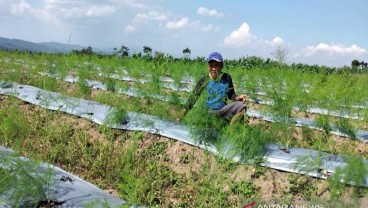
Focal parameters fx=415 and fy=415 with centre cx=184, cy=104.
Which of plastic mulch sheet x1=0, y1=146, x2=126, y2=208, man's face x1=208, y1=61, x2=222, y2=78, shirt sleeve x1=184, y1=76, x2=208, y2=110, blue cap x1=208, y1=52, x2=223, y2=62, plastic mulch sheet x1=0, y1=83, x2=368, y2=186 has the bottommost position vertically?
plastic mulch sheet x1=0, y1=146, x2=126, y2=208

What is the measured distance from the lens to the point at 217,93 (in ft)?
13.2

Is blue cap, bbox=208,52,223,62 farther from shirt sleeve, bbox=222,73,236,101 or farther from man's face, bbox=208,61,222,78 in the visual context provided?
shirt sleeve, bbox=222,73,236,101

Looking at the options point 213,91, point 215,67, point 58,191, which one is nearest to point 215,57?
point 215,67

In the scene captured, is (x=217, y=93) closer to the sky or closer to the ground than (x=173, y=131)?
closer to the sky

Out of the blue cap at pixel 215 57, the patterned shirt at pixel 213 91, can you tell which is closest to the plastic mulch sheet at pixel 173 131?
the patterned shirt at pixel 213 91

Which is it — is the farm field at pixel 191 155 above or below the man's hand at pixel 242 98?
below

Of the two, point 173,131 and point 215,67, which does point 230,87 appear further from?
point 173,131

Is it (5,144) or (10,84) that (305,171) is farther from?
(10,84)

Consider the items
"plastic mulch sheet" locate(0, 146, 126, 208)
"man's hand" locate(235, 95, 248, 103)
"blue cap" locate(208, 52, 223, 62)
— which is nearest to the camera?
"plastic mulch sheet" locate(0, 146, 126, 208)

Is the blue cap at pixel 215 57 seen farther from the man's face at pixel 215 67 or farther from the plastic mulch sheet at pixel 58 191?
the plastic mulch sheet at pixel 58 191

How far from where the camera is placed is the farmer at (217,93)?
12.8 feet

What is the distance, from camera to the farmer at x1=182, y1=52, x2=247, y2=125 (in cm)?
389

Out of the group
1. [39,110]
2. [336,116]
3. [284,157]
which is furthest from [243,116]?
[39,110]

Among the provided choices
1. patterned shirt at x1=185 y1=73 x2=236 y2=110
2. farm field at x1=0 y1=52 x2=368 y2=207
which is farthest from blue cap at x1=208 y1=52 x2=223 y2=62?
farm field at x1=0 y1=52 x2=368 y2=207
